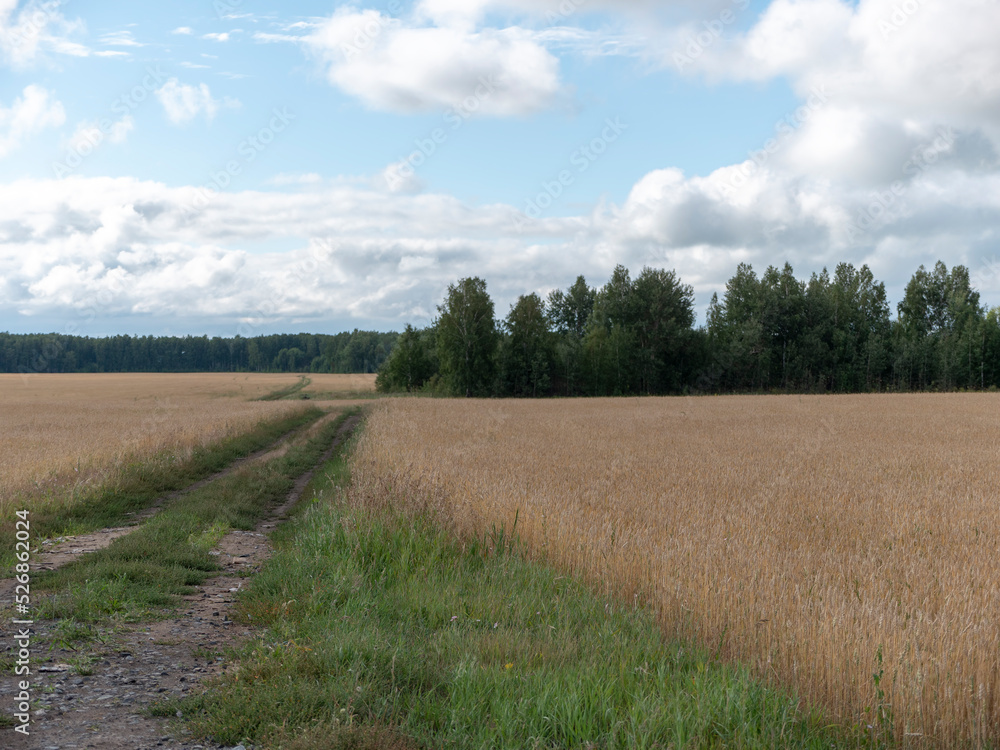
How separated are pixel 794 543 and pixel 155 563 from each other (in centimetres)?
868

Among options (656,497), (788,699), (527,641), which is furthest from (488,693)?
(656,497)

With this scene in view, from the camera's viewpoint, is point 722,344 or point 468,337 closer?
point 468,337

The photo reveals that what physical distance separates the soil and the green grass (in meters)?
3.79

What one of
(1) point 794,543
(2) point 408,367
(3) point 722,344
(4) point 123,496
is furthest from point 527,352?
(1) point 794,543

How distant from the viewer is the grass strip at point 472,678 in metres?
4.23

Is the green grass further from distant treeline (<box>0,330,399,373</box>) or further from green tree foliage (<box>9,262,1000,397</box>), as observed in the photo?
distant treeline (<box>0,330,399,373</box>)

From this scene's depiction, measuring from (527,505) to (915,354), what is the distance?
84899 mm

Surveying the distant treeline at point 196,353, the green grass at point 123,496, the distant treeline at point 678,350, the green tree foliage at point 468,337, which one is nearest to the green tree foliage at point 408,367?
the distant treeline at point 678,350

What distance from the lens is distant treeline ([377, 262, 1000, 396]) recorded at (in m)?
72.8

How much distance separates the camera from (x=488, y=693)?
472 centimetres

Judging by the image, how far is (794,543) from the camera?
8.39 m

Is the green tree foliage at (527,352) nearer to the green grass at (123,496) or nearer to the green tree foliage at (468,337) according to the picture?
the green tree foliage at (468,337)

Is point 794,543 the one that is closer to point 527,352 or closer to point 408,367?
point 527,352

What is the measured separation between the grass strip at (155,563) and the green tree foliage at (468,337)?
56.3 meters
